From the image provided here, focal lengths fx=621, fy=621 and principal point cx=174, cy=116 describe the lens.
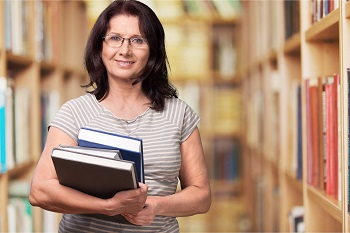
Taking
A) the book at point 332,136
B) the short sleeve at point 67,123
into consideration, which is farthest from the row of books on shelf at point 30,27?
the book at point 332,136

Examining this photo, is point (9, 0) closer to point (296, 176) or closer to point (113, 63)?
point (113, 63)

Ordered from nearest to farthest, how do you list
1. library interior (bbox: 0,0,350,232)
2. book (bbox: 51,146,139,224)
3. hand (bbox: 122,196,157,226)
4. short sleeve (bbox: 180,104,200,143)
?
book (bbox: 51,146,139,224)
hand (bbox: 122,196,157,226)
short sleeve (bbox: 180,104,200,143)
library interior (bbox: 0,0,350,232)

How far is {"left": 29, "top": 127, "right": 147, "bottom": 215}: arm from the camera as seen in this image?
141 centimetres

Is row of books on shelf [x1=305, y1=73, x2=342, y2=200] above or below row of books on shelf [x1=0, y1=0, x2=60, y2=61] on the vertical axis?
below

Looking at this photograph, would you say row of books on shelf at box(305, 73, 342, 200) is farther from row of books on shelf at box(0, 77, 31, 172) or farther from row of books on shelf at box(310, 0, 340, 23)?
row of books on shelf at box(0, 77, 31, 172)

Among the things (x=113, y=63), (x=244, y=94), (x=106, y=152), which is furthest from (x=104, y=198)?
(x=244, y=94)

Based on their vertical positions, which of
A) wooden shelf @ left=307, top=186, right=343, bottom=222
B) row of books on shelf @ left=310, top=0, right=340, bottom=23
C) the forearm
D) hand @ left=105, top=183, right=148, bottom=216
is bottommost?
wooden shelf @ left=307, top=186, right=343, bottom=222

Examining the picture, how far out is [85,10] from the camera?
4.45 metres

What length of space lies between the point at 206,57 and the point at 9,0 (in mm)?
2313

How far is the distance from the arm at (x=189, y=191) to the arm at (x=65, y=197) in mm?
85

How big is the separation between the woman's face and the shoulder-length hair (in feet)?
0.06

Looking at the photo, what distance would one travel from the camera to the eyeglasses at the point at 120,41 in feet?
5.34

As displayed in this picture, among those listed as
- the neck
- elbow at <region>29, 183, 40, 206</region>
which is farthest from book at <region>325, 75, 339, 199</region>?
elbow at <region>29, 183, 40, 206</region>

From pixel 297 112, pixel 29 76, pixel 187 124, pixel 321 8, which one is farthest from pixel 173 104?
pixel 29 76
